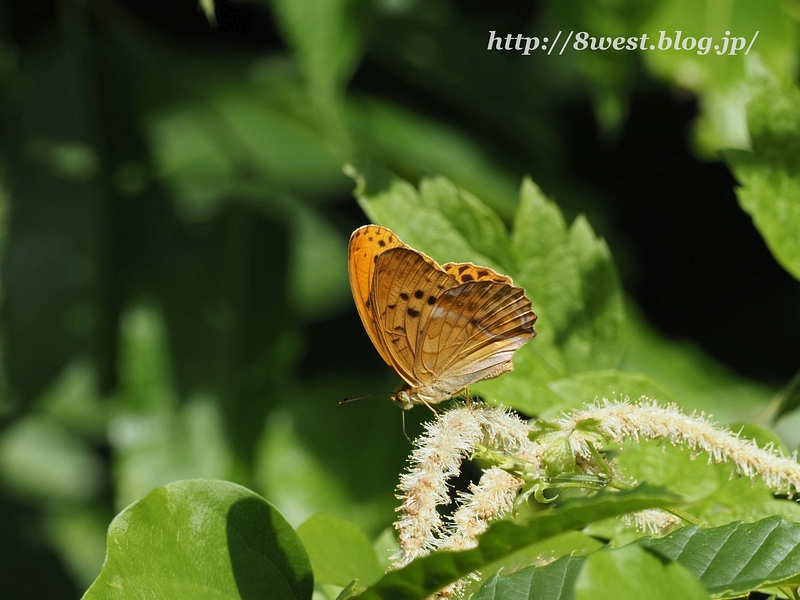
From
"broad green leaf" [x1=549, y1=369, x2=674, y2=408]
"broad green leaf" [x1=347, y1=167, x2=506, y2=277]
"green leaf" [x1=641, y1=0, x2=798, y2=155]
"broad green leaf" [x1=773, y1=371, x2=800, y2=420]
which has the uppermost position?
"green leaf" [x1=641, y1=0, x2=798, y2=155]

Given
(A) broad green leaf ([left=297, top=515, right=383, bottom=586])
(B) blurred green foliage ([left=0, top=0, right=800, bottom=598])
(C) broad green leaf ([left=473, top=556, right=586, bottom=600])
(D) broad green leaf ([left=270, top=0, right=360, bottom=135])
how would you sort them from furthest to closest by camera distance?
(B) blurred green foliage ([left=0, top=0, right=800, bottom=598]) → (D) broad green leaf ([left=270, top=0, right=360, bottom=135]) → (A) broad green leaf ([left=297, top=515, right=383, bottom=586]) → (C) broad green leaf ([left=473, top=556, right=586, bottom=600])

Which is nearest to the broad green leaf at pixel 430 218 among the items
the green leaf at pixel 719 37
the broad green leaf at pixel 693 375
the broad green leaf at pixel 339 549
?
the broad green leaf at pixel 339 549

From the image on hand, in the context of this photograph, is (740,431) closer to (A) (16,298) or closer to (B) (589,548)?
(B) (589,548)

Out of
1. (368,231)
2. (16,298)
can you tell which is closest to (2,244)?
(16,298)

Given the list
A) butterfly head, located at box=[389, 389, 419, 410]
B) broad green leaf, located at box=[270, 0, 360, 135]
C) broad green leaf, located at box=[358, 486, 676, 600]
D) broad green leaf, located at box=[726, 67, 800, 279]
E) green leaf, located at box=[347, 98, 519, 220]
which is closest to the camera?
broad green leaf, located at box=[358, 486, 676, 600]

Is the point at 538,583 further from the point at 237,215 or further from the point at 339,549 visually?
the point at 237,215

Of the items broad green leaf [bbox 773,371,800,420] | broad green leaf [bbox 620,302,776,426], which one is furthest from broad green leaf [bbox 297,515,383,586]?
broad green leaf [bbox 620,302,776,426]

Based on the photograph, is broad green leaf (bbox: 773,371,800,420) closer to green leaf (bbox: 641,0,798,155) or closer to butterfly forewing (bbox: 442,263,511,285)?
butterfly forewing (bbox: 442,263,511,285)

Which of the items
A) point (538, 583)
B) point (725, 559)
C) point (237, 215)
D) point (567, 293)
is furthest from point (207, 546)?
point (237, 215)

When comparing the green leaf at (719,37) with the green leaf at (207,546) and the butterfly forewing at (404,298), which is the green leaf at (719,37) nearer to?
the butterfly forewing at (404,298)
